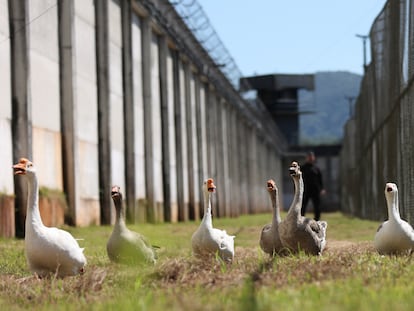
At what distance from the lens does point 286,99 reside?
78375mm

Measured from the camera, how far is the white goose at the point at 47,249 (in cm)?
740

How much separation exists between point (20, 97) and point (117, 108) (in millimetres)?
7545

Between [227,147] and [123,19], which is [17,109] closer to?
[123,19]

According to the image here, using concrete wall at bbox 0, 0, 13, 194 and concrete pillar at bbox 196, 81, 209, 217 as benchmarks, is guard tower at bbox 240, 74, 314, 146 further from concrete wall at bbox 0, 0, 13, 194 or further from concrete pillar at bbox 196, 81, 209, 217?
concrete wall at bbox 0, 0, 13, 194

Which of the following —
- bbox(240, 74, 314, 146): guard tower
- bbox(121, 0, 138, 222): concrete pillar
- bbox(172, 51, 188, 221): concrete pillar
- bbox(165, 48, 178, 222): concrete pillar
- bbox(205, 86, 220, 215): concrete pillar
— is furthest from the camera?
bbox(240, 74, 314, 146): guard tower

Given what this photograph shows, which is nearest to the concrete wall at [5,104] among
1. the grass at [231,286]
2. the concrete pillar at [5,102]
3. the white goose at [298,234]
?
the concrete pillar at [5,102]

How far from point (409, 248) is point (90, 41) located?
44.7 feet

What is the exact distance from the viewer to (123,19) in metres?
24.1

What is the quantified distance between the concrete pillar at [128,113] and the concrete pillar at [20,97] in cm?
800

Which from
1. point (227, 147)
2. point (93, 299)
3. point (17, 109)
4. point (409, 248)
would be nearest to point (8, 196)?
point (17, 109)

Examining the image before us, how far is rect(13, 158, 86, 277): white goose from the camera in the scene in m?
7.40

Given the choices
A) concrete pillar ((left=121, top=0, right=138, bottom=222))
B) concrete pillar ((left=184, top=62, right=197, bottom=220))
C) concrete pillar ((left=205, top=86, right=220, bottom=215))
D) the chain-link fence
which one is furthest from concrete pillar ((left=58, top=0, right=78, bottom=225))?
concrete pillar ((left=205, top=86, right=220, bottom=215))

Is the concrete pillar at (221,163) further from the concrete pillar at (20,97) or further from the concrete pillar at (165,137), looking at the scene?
the concrete pillar at (20,97)

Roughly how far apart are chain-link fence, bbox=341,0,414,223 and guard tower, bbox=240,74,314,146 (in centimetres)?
4759
